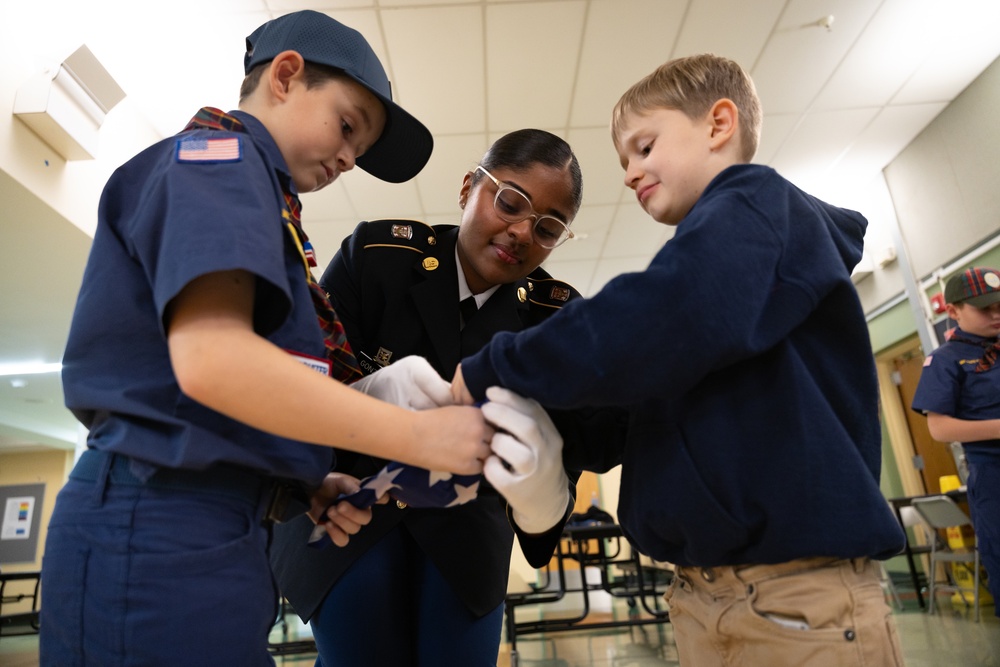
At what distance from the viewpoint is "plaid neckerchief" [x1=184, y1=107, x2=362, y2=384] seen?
84 centimetres

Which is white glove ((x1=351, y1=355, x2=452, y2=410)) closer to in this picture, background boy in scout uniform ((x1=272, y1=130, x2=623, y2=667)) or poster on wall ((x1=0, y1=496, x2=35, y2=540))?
background boy in scout uniform ((x1=272, y1=130, x2=623, y2=667))

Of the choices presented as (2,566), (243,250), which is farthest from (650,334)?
(2,566)

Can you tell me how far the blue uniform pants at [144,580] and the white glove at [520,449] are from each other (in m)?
0.31

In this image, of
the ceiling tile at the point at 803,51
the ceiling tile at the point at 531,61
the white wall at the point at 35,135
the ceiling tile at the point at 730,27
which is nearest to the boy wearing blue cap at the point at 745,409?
the ceiling tile at the point at 531,61

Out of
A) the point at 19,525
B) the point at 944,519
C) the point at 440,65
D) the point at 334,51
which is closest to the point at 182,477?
the point at 334,51

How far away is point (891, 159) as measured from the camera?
5.46 meters

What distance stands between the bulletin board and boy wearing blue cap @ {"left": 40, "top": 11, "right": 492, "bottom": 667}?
14.0m

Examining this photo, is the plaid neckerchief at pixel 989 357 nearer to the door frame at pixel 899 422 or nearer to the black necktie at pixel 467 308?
the black necktie at pixel 467 308

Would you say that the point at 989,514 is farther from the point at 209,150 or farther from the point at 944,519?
the point at 209,150

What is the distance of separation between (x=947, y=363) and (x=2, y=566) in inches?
577

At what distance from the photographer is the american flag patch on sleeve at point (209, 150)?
0.73m

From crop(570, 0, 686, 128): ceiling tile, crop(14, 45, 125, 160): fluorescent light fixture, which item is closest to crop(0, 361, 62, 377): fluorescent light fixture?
crop(14, 45, 125, 160): fluorescent light fixture

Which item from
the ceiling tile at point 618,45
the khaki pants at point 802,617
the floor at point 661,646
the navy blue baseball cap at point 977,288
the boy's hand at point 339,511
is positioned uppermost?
the ceiling tile at point 618,45

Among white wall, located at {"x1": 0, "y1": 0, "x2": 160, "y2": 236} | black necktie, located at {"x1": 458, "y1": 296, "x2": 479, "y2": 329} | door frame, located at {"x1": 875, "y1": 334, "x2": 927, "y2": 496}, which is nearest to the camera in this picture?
black necktie, located at {"x1": 458, "y1": 296, "x2": 479, "y2": 329}
